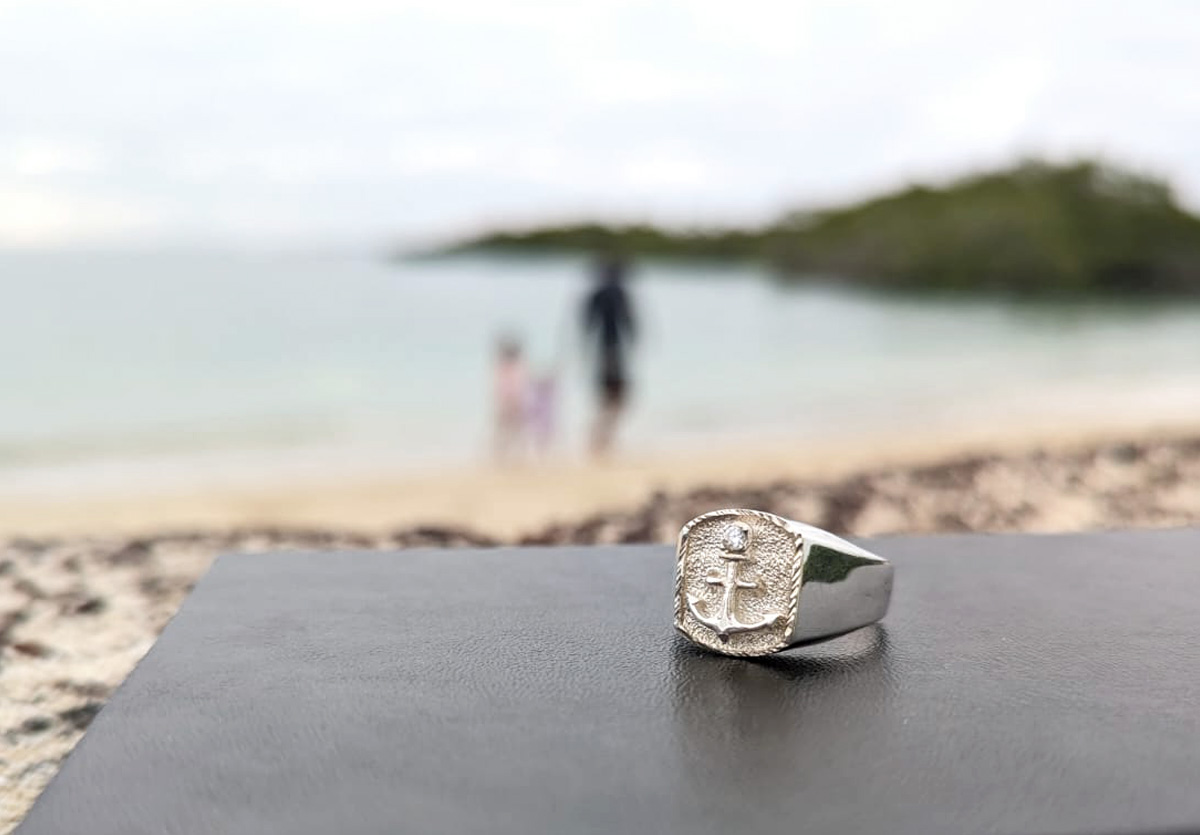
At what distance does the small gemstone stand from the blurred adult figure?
681 centimetres

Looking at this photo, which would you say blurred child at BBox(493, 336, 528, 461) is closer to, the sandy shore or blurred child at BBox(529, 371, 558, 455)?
blurred child at BBox(529, 371, 558, 455)

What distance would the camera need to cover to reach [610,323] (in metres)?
8.41

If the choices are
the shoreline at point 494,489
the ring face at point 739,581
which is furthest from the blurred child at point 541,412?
the ring face at point 739,581

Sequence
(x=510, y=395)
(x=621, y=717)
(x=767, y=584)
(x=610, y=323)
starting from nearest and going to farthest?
(x=621, y=717), (x=767, y=584), (x=610, y=323), (x=510, y=395)

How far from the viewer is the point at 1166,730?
51.7 inches

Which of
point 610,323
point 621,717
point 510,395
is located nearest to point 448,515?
point 510,395

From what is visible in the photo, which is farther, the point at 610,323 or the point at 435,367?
the point at 435,367

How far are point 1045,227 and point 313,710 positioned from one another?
3426 centimetres

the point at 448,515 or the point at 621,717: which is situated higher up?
the point at 621,717

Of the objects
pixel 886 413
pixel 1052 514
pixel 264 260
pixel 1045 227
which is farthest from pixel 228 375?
pixel 1045 227

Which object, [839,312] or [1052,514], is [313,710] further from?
[839,312]

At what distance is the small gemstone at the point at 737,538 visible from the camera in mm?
1611

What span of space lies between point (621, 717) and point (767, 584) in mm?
344

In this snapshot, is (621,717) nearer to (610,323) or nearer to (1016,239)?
(610,323)
